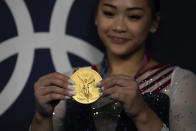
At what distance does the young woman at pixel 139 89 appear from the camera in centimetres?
135

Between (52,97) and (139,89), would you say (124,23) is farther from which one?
(52,97)

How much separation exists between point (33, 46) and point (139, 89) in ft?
2.67

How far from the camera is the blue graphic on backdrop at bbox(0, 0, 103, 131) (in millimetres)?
1900

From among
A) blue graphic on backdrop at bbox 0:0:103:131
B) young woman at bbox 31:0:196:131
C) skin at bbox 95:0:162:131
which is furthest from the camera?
blue graphic on backdrop at bbox 0:0:103:131

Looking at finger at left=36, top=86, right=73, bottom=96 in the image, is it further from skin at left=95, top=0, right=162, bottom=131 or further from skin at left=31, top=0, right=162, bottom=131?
skin at left=95, top=0, right=162, bottom=131

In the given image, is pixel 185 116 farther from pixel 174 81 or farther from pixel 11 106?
pixel 11 106

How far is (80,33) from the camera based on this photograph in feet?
6.33

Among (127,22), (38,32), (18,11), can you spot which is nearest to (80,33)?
(38,32)

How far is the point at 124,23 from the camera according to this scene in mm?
1491

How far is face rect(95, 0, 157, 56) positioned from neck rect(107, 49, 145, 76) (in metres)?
0.07

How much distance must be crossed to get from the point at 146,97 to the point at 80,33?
613mm

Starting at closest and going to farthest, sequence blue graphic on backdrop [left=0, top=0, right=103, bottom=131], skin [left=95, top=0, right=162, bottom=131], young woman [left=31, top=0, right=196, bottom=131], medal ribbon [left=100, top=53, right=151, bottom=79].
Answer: young woman [left=31, top=0, right=196, bottom=131], skin [left=95, top=0, right=162, bottom=131], medal ribbon [left=100, top=53, right=151, bottom=79], blue graphic on backdrop [left=0, top=0, right=103, bottom=131]

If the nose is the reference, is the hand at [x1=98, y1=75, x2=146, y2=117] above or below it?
below

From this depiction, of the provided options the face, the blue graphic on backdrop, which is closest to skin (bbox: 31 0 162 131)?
the face
